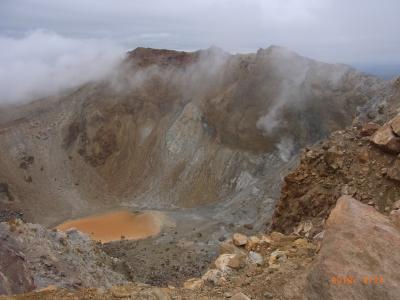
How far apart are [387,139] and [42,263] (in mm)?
13851

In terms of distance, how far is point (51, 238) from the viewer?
2241 centimetres

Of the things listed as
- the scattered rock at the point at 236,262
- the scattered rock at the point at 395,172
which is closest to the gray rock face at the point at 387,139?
the scattered rock at the point at 395,172

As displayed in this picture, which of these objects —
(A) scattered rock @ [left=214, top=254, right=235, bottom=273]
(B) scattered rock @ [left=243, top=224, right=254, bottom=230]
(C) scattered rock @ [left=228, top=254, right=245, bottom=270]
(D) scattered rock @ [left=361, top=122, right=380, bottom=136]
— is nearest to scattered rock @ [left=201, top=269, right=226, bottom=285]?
(A) scattered rock @ [left=214, top=254, right=235, bottom=273]

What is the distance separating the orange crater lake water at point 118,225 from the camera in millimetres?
44969

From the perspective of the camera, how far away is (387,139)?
15812 millimetres

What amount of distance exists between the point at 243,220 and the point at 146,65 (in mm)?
36238

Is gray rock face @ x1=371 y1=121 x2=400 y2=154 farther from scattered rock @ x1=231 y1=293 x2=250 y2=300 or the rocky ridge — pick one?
scattered rock @ x1=231 y1=293 x2=250 y2=300

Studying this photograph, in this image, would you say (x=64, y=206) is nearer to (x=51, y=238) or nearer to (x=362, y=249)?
(x=51, y=238)

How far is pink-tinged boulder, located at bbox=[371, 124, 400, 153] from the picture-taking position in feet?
50.8

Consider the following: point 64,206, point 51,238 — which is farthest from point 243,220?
point 51,238

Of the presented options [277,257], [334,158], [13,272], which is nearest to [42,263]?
[13,272]

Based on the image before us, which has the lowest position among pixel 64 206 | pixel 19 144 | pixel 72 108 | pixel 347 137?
pixel 64 206

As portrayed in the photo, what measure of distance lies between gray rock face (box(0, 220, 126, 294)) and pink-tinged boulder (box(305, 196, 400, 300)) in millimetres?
11016
